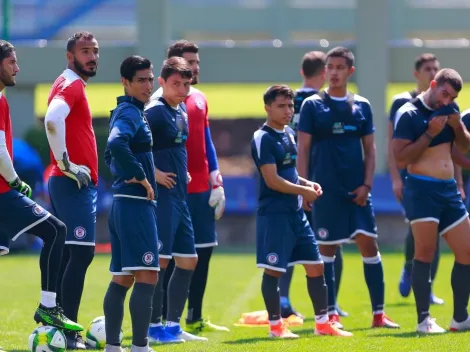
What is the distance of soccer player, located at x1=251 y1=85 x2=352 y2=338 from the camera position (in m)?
9.17

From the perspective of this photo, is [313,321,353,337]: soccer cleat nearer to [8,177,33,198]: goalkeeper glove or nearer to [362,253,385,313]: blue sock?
[362,253,385,313]: blue sock

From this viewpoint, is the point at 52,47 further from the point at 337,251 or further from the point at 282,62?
the point at 337,251

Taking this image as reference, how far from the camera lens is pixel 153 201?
7801 millimetres

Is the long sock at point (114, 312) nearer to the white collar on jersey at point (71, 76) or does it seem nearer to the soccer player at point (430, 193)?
the white collar on jersey at point (71, 76)

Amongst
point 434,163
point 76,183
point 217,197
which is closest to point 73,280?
point 76,183

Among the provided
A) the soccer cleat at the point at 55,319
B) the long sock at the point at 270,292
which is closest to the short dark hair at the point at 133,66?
the soccer cleat at the point at 55,319

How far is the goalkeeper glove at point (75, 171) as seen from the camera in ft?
27.3

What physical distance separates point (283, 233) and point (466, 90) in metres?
36.0

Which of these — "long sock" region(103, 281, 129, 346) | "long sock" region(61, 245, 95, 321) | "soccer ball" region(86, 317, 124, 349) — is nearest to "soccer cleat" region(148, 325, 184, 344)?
"soccer ball" region(86, 317, 124, 349)

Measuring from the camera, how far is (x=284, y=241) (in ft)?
A: 30.1

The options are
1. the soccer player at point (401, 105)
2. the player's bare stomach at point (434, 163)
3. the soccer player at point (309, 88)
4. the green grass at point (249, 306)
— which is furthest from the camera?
the soccer player at point (401, 105)

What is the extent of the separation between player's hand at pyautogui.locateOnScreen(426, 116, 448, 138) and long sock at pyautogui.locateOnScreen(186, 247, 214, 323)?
2372 millimetres

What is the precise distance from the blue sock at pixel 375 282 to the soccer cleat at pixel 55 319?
3013 mm

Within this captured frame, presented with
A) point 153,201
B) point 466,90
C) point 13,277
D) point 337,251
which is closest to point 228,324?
point 337,251
